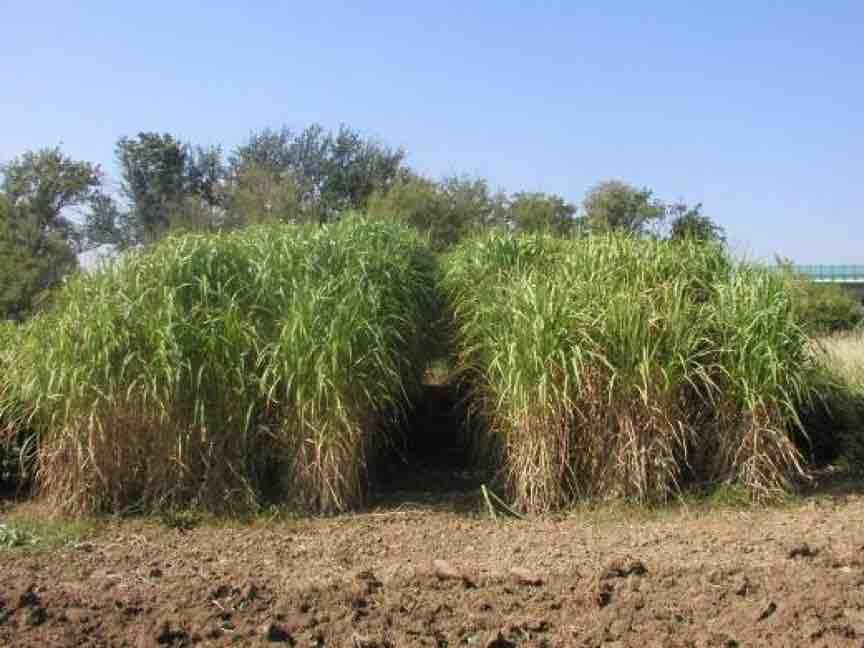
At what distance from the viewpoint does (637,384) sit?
311 inches

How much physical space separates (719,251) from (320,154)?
2239 cm

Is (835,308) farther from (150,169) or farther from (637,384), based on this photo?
(150,169)

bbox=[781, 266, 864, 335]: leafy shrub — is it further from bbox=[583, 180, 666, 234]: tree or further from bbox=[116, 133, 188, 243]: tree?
bbox=[116, 133, 188, 243]: tree

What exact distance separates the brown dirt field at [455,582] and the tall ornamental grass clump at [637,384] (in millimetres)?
389

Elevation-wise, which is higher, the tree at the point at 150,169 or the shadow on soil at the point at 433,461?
the tree at the point at 150,169

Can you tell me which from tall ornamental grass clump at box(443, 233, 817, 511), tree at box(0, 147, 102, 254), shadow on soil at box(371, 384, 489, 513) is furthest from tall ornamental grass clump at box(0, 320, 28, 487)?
tree at box(0, 147, 102, 254)

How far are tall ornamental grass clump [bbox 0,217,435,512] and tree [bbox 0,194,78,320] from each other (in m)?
6.87

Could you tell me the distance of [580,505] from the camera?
26.1 ft

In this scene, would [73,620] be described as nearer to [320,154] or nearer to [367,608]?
[367,608]

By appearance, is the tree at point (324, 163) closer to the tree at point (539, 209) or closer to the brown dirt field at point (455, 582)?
the tree at point (539, 209)

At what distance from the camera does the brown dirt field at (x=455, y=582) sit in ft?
16.0

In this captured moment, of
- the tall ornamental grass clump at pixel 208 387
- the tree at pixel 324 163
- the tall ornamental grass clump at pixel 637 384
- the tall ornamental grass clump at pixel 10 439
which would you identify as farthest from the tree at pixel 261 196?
the tall ornamental grass clump at pixel 637 384

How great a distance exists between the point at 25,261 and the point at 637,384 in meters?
15.2

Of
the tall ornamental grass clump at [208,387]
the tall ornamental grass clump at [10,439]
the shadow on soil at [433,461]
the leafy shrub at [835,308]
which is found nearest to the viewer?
the tall ornamental grass clump at [208,387]
